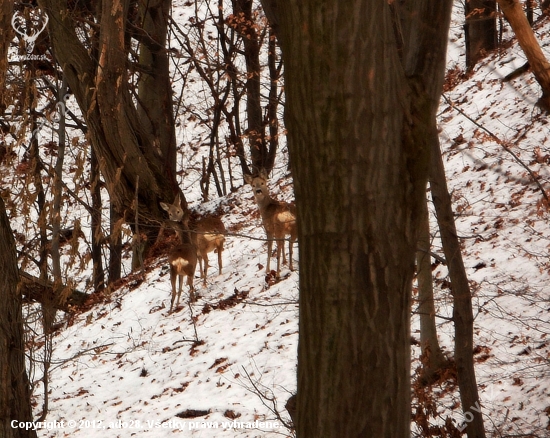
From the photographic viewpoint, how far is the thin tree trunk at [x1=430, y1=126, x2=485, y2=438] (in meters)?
5.15

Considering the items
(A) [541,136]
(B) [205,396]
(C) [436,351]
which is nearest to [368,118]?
(C) [436,351]

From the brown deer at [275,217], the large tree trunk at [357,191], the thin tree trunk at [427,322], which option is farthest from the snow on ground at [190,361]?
the large tree trunk at [357,191]

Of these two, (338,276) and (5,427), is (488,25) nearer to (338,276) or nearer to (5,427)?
(5,427)

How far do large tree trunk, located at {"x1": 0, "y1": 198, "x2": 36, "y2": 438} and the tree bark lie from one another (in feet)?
16.3

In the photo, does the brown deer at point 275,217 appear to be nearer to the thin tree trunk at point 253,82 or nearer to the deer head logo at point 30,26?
the deer head logo at point 30,26

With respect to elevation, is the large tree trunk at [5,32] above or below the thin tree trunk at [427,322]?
above

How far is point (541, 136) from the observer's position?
1062cm

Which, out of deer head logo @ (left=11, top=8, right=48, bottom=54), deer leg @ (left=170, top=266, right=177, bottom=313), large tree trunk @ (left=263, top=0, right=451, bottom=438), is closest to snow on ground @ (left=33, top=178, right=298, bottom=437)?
deer leg @ (left=170, top=266, right=177, bottom=313)

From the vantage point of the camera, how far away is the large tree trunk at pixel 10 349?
637 cm

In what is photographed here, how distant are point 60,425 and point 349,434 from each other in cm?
666

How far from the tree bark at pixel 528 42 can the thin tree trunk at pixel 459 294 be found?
1.75 metres

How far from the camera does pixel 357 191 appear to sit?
114 inches

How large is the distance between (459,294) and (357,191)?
2.56 meters

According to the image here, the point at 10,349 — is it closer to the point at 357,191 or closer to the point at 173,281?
the point at 357,191
